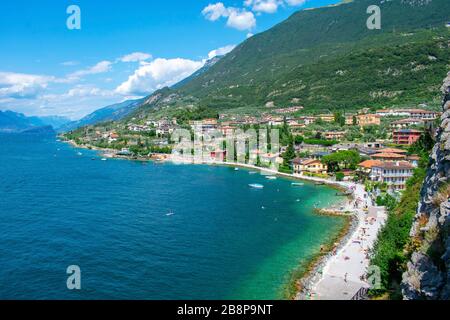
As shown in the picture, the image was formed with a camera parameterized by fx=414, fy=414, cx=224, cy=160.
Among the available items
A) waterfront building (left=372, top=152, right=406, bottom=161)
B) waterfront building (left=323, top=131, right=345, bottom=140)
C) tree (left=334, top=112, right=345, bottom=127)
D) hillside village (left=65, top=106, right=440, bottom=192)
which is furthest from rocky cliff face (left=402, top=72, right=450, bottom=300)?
tree (left=334, top=112, right=345, bottom=127)

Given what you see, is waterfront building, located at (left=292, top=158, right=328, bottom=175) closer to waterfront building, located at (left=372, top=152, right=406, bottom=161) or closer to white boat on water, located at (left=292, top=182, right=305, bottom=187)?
white boat on water, located at (left=292, top=182, right=305, bottom=187)

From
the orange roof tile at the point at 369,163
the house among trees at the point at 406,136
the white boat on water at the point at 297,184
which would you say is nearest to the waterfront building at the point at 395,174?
the orange roof tile at the point at 369,163

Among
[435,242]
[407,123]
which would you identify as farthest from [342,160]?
[435,242]

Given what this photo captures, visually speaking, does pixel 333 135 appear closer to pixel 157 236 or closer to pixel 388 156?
pixel 388 156

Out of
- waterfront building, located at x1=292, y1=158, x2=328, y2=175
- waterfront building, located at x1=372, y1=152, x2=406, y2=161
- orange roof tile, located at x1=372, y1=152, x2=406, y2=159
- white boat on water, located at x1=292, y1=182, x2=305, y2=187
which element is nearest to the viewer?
white boat on water, located at x1=292, y1=182, x2=305, y2=187
